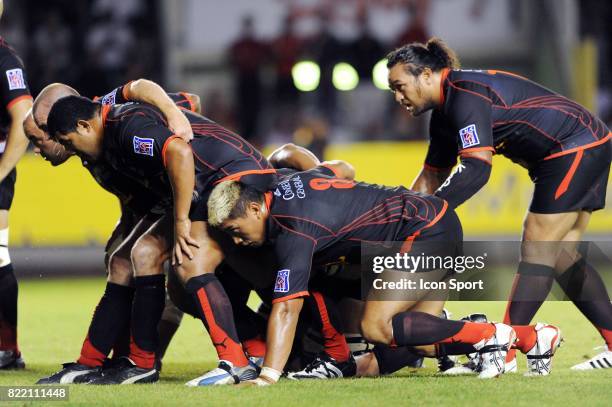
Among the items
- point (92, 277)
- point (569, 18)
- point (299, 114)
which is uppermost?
point (569, 18)

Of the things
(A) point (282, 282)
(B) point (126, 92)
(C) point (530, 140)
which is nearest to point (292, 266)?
(A) point (282, 282)

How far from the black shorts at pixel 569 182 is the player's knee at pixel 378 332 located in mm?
1242

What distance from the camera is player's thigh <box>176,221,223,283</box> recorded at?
20.1ft

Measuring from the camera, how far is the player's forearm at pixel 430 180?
7215 millimetres

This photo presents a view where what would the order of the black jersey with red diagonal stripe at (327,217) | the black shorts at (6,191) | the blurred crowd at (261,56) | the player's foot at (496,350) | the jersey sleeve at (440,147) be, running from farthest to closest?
1. the blurred crowd at (261,56)
2. the black shorts at (6,191)
3. the jersey sleeve at (440,147)
4. the player's foot at (496,350)
5. the black jersey with red diagonal stripe at (327,217)

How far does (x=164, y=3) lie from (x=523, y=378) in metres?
12.5

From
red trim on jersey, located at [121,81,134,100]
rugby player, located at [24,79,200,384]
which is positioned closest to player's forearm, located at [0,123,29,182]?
rugby player, located at [24,79,200,384]

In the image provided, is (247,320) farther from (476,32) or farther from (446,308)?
(476,32)

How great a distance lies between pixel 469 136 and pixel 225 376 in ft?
6.19

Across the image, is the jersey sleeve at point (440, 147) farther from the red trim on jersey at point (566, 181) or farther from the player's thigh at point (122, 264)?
the player's thigh at point (122, 264)

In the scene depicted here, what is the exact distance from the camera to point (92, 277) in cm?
1359

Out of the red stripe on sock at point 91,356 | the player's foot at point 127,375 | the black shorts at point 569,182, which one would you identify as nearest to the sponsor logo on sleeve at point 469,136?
the black shorts at point 569,182

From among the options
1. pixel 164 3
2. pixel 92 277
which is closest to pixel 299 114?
pixel 164 3

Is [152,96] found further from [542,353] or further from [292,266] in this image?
[542,353]
